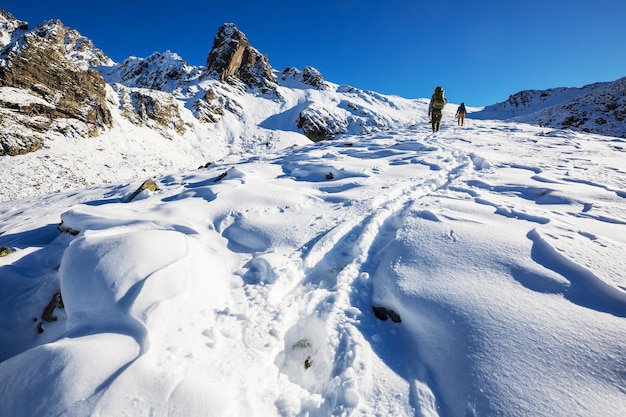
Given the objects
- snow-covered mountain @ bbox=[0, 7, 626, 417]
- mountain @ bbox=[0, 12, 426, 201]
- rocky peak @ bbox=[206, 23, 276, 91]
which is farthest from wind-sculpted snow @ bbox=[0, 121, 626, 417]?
rocky peak @ bbox=[206, 23, 276, 91]

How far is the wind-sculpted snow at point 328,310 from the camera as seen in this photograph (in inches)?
68.2

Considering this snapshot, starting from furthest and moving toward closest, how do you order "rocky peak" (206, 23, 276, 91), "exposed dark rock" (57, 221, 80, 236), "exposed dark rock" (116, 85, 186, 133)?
"rocky peak" (206, 23, 276, 91) < "exposed dark rock" (116, 85, 186, 133) < "exposed dark rock" (57, 221, 80, 236)

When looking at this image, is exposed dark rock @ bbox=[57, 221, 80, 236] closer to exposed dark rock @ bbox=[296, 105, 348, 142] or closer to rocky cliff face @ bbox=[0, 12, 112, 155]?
rocky cliff face @ bbox=[0, 12, 112, 155]

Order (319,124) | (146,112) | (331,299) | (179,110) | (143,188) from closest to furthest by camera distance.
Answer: (331,299), (143,188), (146,112), (179,110), (319,124)

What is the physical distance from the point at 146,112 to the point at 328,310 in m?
31.6

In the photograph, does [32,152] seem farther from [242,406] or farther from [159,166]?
[242,406]

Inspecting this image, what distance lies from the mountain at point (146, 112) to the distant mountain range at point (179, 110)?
0.30 ft

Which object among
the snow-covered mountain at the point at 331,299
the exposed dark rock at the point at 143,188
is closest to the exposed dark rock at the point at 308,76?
the exposed dark rock at the point at 143,188

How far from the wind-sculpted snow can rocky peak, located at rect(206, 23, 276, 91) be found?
1947 inches

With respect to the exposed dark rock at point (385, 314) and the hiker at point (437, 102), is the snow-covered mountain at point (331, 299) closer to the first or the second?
the exposed dark rock at point (385, 314)

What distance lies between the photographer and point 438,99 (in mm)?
11984

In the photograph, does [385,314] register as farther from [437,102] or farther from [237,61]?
[237,61]

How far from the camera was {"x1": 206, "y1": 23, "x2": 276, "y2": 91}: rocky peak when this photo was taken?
157ft

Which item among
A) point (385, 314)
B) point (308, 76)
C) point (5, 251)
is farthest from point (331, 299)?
point (308, 76)
